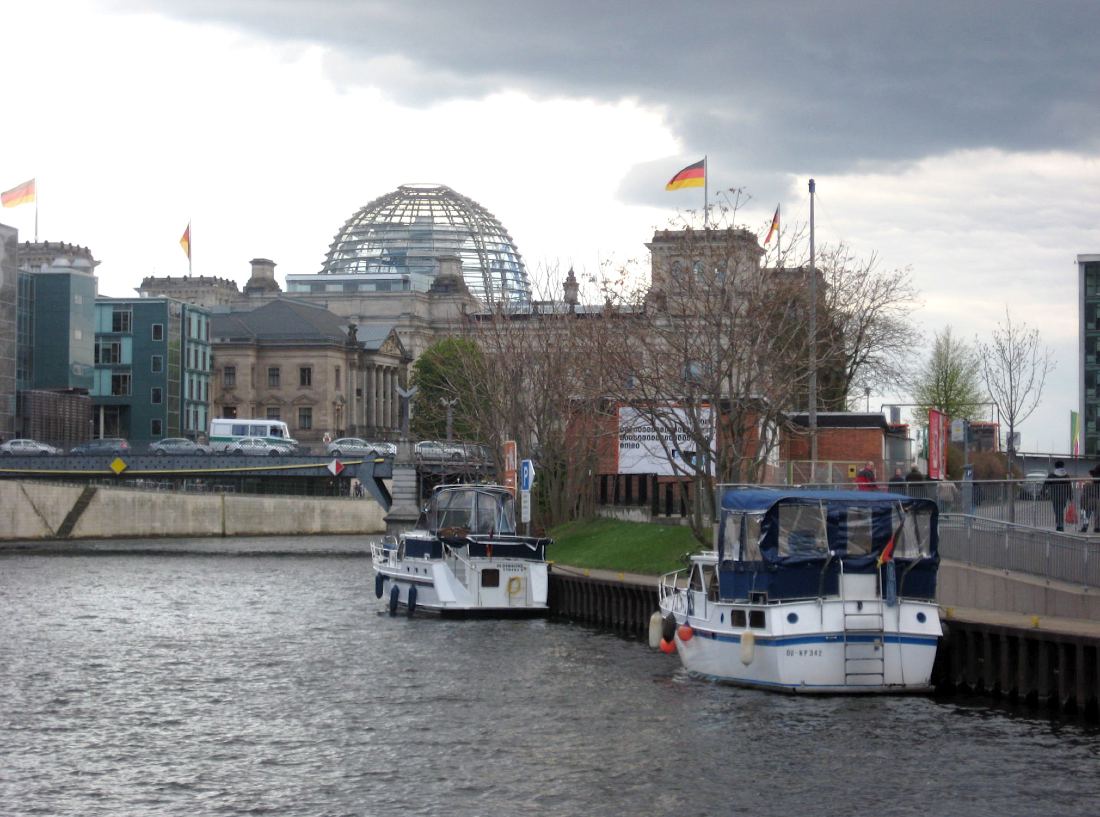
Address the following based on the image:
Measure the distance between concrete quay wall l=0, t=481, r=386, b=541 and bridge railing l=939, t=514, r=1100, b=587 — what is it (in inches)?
3411

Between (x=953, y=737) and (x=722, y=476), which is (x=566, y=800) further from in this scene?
(x=722, y=476)

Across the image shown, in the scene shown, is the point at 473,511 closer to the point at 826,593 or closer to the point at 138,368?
the point at 826,593

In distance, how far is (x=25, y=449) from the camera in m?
127

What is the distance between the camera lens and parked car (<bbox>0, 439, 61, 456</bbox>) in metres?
121

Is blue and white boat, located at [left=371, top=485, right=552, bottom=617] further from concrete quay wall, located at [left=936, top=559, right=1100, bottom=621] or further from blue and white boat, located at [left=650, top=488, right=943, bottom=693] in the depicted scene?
blue and white boat, located at [left=650, top=488, right=943, bottom=693]

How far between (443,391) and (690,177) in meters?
88.3

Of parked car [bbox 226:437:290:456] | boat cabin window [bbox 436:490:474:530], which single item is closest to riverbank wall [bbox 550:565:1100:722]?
boat cabin window [bbox 436:490:474:530]

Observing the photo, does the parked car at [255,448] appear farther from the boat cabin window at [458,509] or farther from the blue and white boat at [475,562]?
the blue and white boat at [475,562]

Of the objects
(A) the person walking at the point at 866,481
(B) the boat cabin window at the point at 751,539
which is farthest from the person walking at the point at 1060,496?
(B) the boat cabin window at the point at 751,539

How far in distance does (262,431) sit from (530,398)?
7927 centimetres

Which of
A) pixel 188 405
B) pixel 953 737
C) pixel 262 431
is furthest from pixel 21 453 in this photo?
pixel 953 737

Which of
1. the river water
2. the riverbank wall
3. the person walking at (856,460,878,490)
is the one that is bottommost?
the river water

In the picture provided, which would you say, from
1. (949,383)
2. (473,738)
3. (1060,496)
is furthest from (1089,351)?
(473,738)

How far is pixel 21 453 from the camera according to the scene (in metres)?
122
